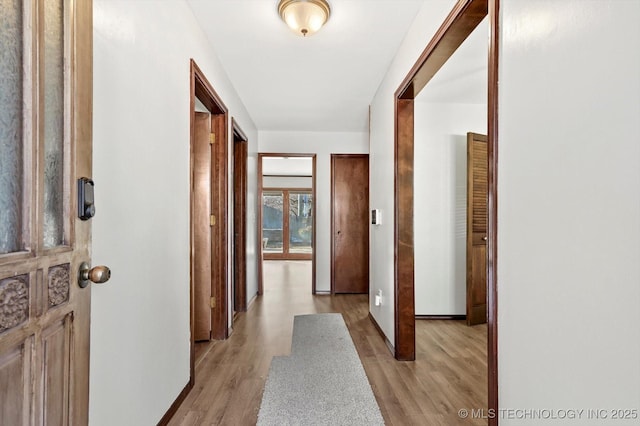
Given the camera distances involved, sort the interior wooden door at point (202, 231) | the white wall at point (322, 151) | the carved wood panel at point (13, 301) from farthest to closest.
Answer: the white wall at point (322, 151)
the interior wooden door at point (202, 231)
the carved wood panel at point (13, 301)

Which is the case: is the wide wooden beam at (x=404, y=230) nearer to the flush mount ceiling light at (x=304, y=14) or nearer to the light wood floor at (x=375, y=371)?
the light wood floor at (x=375, y=371)

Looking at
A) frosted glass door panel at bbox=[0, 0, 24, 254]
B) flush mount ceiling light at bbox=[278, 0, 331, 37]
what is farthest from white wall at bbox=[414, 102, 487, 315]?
frosted glass door panel at bbox=[0, 0, 24, 254]

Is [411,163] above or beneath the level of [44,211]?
above

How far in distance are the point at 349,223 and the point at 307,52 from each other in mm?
2862

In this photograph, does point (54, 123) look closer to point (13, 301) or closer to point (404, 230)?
point (13, 301)

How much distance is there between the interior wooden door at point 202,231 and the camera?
2.93 meters

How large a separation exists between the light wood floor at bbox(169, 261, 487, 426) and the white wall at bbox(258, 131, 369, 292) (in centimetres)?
120

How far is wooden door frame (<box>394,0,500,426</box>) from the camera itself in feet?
4.09

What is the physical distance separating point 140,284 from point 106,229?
1.22 feet

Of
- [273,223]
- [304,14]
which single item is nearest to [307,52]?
[304,14]

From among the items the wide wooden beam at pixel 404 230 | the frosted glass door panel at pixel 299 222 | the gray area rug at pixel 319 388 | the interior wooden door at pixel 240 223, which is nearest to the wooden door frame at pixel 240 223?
the interior wooden door at pixel 240 223

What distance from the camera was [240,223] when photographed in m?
3.97

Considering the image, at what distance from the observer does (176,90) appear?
1.93 metres

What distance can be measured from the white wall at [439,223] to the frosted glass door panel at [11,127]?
11.1ft
